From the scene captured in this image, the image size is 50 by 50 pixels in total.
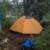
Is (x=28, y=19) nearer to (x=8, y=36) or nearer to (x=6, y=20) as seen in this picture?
(x=8, y=36)

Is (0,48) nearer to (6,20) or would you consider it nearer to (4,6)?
(6,20)

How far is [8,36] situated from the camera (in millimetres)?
6020

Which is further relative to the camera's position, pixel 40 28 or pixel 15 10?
pixel 15 10

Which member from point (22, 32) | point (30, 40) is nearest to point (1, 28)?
point (22, 32)

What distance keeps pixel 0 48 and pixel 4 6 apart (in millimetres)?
2356

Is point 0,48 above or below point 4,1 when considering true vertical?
below

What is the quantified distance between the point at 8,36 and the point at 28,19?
67cm

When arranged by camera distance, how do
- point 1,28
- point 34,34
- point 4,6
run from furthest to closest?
point 4,6 < point 1,28 < point 34,34

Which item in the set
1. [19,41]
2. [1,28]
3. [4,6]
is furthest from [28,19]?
[4,6]

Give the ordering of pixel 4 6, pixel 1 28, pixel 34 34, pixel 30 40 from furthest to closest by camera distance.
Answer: pixel 4 6
pixel 1 28
pixel 34 34
pixel 30 40

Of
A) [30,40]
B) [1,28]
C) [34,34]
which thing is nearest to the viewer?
[30,40]

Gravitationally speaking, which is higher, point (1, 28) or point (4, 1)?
point (4, 1)

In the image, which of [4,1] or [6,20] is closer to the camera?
[6,20]

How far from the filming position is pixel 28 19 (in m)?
5.92
